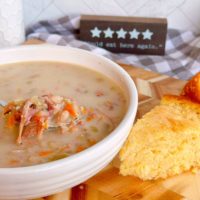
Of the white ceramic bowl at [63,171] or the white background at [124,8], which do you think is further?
the white background at [124,8]

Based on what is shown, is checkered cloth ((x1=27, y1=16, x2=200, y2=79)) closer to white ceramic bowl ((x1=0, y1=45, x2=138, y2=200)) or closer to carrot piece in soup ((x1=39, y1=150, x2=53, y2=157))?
white ceramic bowl ((x1=0, y1=45, x2=138, y2=200))

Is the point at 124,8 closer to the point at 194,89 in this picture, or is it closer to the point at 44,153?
the point at 194,89

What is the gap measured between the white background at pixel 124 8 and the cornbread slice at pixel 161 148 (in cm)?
121

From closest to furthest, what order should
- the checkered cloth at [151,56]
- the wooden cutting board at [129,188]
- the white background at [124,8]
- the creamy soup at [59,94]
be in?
the creamy soup at [59,94]
the wooden cutting board at [129,188]
the checkered cloth at [151,56]
the white background at [124,8]

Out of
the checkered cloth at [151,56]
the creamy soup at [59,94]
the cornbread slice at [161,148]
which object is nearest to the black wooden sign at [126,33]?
the checkered cloth at [151,56]

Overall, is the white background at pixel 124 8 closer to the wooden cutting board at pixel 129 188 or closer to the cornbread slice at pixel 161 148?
the cornbread slice at pixel 161 148

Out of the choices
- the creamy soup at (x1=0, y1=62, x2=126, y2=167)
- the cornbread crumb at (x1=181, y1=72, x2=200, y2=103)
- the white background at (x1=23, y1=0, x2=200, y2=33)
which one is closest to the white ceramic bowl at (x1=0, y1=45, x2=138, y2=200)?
the creamy soup at (x1=0, y1=62, x2=126, y2=167)

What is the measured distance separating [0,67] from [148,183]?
660 millimetres

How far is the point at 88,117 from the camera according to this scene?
116 cm

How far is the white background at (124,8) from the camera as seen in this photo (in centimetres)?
235

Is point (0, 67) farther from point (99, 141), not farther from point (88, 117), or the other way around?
point (99, 141)

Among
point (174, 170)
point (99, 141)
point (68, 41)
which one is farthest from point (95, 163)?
point (68, 41)

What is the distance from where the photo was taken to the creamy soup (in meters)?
1.03

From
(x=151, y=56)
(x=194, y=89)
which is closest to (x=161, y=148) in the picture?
(x=194, y=89)
